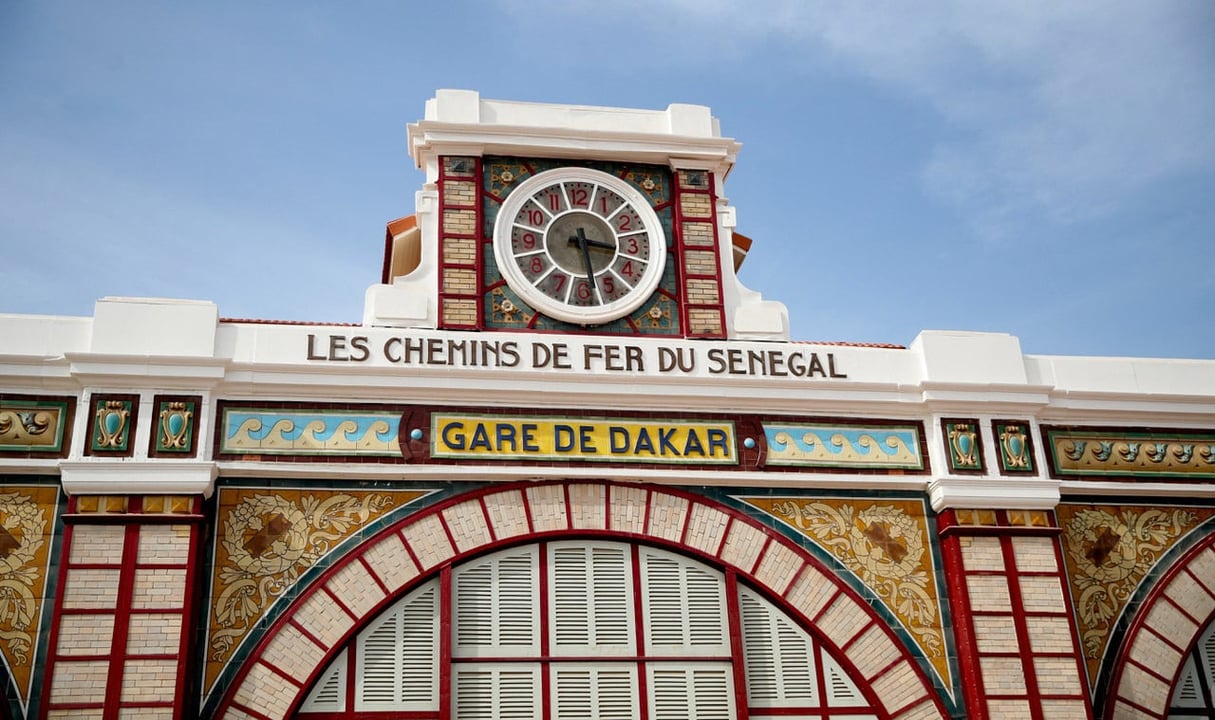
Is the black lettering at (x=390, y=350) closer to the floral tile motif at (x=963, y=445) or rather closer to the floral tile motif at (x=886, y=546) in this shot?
the floral tile motif at (x=886, y=546)

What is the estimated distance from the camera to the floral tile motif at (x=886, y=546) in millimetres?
18344

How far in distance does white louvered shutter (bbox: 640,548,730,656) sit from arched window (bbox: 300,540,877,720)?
0.04 ft

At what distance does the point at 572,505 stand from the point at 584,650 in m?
1.79

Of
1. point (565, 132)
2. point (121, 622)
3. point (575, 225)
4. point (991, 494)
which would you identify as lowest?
point (121, 622)

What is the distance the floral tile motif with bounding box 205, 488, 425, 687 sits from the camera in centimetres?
1689

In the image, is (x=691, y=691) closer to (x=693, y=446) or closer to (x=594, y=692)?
(x=594, y=692)

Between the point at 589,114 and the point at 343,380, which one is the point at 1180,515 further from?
the point at 343,380

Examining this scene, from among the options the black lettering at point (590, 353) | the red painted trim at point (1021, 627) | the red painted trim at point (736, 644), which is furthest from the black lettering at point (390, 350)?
the red painted trim at point (1021, 627)

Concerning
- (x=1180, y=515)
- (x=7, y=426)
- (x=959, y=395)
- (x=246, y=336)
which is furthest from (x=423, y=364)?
(x=1180, y=515)

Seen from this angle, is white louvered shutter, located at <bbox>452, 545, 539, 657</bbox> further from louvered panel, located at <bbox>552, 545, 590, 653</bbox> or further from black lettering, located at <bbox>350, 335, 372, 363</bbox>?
black lettering, located at <bbox>350, 335, 372, 363</bbox>

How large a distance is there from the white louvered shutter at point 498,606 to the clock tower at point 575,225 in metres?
3.30

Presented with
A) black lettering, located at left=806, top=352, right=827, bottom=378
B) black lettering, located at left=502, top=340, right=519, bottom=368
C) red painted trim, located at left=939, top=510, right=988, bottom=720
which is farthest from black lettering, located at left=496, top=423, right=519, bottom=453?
red painted trim, located at left=939, top=510, right=988, bottom=720

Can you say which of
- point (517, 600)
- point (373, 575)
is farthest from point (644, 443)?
point (373, 575)

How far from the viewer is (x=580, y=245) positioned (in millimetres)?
20484
